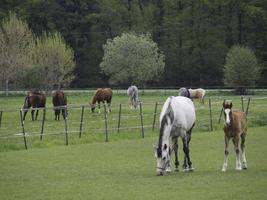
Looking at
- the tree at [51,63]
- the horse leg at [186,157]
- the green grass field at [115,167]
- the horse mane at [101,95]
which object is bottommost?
the green grass field at [115,167]

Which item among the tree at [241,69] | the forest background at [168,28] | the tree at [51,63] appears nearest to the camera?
the tree at [241,69]

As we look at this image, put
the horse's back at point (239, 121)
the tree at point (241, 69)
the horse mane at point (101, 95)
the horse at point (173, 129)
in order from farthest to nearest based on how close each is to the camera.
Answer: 1. the tree at point (241, 69)
2. the horse mane at point (101, 95)
3. the horse's back at point (239, 121)
4. the horse at point (173, 129)

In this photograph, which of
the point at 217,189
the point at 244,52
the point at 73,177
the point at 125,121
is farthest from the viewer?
the point at 244,52

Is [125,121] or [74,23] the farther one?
[74,23]

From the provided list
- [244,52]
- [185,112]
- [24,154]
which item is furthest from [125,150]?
[244,52]

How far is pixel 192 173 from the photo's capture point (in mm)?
17703

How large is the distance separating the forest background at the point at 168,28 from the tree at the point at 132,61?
5885 mm

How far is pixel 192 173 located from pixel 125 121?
17159 millimetres

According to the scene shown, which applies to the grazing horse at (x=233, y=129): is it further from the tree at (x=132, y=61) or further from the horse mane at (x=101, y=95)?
the tree at (x=132, y=61)

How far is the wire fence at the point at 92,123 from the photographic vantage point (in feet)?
90.9

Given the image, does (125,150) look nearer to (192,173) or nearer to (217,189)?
(192,173)

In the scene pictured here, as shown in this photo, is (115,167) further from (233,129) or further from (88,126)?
(88,126)

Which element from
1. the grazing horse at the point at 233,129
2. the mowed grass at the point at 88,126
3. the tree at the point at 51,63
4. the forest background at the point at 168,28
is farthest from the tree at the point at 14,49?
the grazing horse at the point at 233,129

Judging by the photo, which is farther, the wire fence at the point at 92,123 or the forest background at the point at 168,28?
the forest background at the point at 168,28
